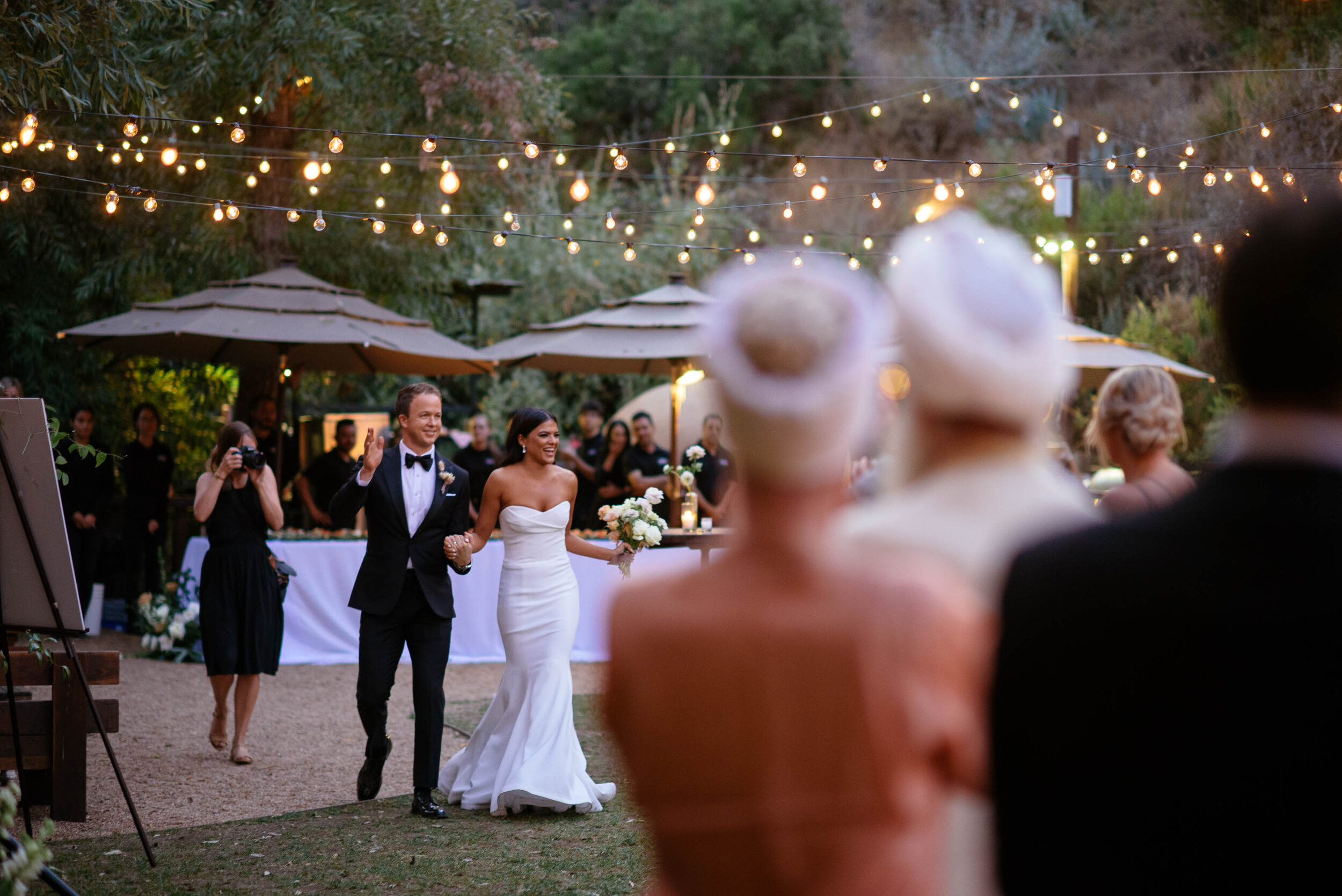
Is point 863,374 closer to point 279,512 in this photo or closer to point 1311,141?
point 279,512

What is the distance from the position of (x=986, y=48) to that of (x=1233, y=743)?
32158mm

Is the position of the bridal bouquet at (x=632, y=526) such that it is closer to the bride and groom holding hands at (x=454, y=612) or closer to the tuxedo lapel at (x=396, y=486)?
the bride and groom holding hands at (x=454, y=612)

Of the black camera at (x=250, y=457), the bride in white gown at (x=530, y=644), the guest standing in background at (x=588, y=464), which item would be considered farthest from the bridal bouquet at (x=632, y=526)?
the guest standing in background at (x=588, y=464)

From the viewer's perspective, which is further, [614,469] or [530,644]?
[614,469]

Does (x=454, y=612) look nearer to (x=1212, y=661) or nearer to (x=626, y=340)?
(x=1212, y=661)

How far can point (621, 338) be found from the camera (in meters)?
11.8

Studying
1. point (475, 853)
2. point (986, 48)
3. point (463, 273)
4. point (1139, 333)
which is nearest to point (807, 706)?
point (475, 853)

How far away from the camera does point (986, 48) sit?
3130cm

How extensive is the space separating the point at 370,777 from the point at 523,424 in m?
2.02

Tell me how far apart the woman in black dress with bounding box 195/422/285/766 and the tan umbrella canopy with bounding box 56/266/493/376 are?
3.40 meters

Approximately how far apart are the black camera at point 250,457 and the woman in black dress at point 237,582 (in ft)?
0.08

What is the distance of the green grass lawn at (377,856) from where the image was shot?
17.0 ft

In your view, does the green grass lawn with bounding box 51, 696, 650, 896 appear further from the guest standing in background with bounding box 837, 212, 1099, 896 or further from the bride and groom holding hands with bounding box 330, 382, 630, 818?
the guest standing in background with bounding box 837, 212, 1099, 896

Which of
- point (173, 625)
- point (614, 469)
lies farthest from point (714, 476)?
point (173, 625)
